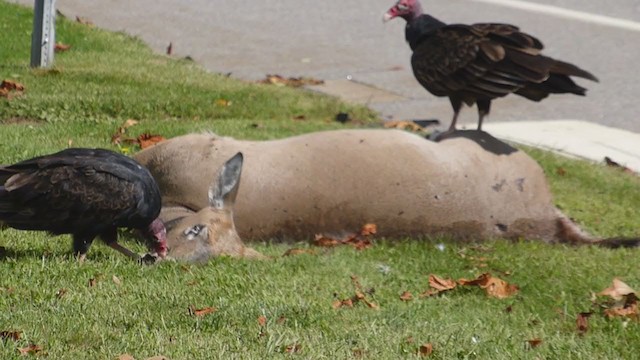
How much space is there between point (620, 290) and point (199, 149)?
8.91 feet

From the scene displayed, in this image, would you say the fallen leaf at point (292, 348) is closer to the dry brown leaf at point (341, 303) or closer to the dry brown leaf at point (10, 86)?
the dry brown leaf at point (341, 303)

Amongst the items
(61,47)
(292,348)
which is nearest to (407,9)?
(292,348)

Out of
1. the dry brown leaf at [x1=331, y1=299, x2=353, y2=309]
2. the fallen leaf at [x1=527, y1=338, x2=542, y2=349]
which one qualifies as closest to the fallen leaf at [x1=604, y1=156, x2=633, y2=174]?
the dry brown leaf at [x1=331, y1=299, x2=353, y2=309]

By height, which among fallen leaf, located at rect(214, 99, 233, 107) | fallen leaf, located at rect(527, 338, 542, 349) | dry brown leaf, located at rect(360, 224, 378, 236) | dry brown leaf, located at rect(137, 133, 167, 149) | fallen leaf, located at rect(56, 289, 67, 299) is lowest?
fallen leaf, located at rect(214, 99, 233, 107)

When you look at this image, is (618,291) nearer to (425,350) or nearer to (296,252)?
(425,350)

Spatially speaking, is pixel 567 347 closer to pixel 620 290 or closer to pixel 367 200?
pixel 620 290

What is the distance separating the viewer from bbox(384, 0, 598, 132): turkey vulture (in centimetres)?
834


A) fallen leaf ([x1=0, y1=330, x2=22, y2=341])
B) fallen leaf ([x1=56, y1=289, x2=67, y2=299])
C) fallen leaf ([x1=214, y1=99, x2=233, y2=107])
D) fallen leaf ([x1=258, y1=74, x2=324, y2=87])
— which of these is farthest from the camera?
fallen leaf ([x1=258, y1=74, x2=324, y2=87])

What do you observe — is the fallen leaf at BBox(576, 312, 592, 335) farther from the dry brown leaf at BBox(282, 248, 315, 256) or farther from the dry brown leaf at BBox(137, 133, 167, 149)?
the dry brown leaf at BBox(137, 133, 167, 149)

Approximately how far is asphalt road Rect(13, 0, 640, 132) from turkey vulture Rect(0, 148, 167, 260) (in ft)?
17.1

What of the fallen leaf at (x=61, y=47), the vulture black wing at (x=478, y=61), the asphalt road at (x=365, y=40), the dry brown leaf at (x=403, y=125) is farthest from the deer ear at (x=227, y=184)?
the fallen leaf at (x=61, y=47)

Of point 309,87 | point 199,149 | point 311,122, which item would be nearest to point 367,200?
point 199,149

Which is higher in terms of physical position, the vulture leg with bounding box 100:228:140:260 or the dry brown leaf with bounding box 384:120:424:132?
the vulture leg with bounding box 100:228:140:260

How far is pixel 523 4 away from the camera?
17859mm
